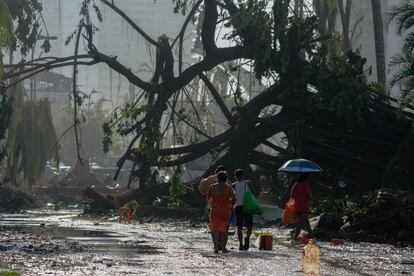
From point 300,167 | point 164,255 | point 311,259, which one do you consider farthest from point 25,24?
point 311,259

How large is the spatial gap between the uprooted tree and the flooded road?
5390 mm

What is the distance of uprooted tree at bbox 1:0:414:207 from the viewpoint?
30234 millimetres

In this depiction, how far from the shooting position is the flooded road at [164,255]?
574 inches

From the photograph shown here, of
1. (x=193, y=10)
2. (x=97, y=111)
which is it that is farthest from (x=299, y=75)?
(x=97, y=111)

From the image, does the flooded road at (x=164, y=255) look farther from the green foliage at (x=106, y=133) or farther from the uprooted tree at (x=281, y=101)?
the green foliage at (x=106, y=133)

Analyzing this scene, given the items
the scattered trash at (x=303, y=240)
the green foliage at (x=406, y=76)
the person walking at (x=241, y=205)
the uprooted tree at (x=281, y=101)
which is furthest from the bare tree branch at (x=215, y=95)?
the person walking at (x=241, y=205)

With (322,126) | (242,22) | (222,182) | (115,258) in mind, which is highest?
(242,22)

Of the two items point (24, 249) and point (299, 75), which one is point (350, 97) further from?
point (24, 249)

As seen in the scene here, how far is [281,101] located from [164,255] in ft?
50.7

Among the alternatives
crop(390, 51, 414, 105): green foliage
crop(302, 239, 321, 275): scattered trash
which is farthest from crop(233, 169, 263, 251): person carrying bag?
crop(390, 51, 414, 105): green foliage

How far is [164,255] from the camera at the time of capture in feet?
57.3

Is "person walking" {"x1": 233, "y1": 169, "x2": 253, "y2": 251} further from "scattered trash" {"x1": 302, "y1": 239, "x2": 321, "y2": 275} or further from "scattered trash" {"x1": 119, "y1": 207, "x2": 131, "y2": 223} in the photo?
"scattered trash" {"x1": 119, "y1": 207, "x2": 131, "y2": 223}

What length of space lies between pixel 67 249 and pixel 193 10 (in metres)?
15.0

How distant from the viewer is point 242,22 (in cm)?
3081
